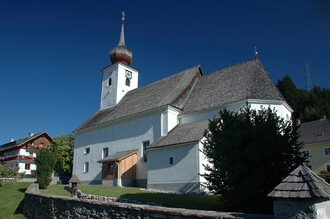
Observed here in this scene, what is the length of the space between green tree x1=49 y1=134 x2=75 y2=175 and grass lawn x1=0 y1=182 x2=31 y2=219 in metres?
19.0

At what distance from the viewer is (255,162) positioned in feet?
28.0

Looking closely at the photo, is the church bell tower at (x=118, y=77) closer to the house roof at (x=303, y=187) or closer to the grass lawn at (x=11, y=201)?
the grass lawn at (x=11, y=201)

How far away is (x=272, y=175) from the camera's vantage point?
27.3 feet

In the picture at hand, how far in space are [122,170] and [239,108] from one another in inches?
469

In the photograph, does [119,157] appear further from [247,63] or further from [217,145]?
[217,145]

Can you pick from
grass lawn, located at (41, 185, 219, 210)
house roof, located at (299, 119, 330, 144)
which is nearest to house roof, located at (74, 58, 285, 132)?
grass lawn, located at (41, 185, 219, 210)

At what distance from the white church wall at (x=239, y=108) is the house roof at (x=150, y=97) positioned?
2.37 m

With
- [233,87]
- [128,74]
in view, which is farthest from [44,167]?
[128,74]

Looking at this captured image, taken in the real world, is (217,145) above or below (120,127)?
below

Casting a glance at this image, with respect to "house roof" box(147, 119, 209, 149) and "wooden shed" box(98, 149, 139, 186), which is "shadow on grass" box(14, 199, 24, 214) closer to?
"wooden shed" box(98, 149, 139, 186)

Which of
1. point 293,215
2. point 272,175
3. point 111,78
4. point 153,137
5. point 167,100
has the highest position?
point 111,78

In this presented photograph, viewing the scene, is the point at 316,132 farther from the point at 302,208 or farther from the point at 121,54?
the point at 302,208

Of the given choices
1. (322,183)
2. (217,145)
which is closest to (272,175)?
(217,145)

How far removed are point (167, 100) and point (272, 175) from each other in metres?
17.9
